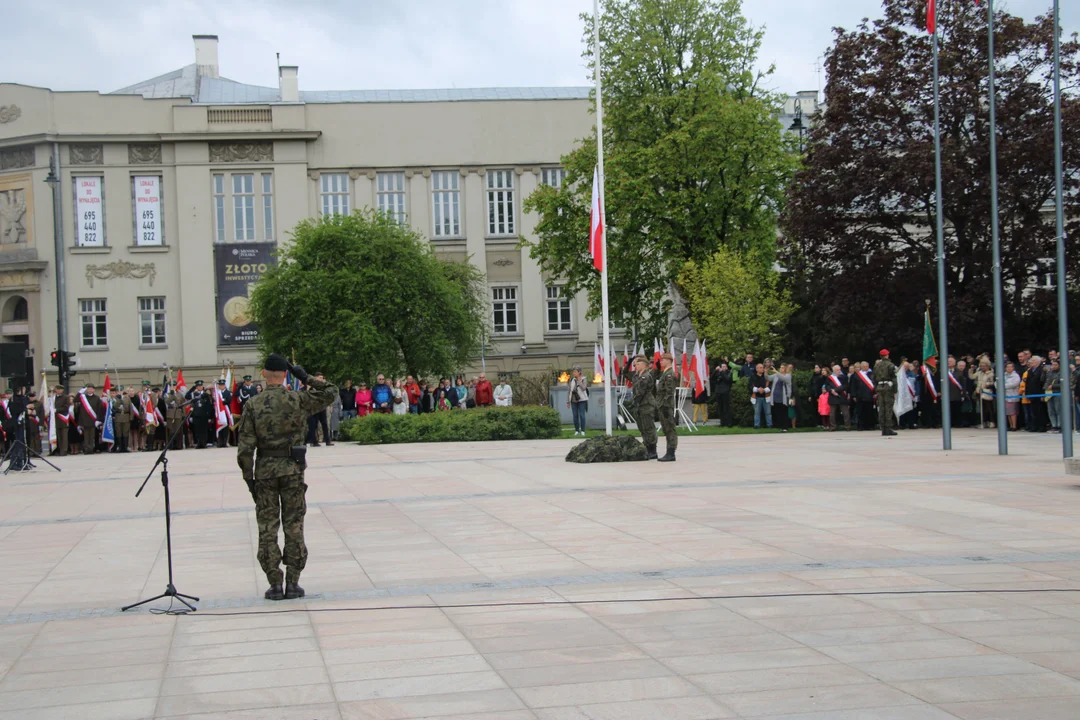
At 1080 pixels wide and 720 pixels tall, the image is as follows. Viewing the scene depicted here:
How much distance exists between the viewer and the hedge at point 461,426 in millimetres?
29578

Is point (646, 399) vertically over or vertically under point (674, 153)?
under

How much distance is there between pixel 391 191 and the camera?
186ft

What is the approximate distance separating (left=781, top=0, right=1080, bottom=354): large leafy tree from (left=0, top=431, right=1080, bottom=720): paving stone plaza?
64.3 ft

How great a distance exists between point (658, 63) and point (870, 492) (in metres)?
31.7

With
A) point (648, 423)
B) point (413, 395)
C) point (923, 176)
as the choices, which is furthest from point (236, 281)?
point (648, 423)

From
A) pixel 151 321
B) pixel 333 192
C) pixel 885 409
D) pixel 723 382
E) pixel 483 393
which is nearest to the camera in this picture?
pixel 885 409

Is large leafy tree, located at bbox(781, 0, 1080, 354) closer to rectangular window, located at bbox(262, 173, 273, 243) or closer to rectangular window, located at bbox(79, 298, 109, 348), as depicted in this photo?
rectangular window, located at bbox(262, 173, 273, 243)

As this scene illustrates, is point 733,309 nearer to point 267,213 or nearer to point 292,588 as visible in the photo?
point 267,213

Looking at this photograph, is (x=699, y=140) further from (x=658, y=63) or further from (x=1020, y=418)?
(x=1020, y=418)

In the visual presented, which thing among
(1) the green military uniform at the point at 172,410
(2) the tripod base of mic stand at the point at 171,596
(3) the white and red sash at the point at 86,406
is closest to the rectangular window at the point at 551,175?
(1) the green military uniform at the point at 172,410

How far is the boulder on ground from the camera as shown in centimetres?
2069

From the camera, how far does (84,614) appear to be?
28.8 ft

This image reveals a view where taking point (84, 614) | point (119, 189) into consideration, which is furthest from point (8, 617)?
point (119, 189)

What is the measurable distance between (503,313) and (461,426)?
28.5 m
